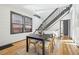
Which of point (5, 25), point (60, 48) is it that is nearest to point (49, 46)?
point (60, 48)

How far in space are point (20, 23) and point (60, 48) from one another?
0.85 meters

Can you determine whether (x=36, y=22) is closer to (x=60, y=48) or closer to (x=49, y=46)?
(x=49, y=46)

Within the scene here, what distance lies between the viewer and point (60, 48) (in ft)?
6.36

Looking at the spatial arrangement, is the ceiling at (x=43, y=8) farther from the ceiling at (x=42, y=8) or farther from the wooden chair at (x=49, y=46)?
the wooden chair at (x=49, y=46)

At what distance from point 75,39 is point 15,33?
1059 millimetres

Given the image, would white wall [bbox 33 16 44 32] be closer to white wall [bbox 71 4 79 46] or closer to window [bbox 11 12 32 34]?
window [bbox 11 12 32 34]

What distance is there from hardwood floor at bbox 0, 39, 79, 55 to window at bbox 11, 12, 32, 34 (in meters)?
0.23

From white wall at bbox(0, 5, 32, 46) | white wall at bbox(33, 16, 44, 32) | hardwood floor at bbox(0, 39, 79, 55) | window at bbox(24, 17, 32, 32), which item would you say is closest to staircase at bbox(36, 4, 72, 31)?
white wall at bbox(33, 16, 44, 32)

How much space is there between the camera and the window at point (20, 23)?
1.92m

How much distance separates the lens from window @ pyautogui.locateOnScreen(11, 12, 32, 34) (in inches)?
75.7

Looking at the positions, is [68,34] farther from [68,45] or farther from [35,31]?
[35,31]

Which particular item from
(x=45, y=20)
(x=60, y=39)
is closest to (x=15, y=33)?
(x=45, y=20)

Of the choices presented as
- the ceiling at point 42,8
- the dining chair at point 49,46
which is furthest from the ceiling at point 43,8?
the dining chair at point 49,46

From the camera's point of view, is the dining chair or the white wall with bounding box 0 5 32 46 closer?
the white wall with bounding box 0 5 32 46
